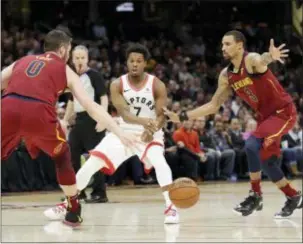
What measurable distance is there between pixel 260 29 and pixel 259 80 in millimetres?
17751

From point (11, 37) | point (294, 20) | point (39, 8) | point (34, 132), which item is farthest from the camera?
point (294, 20)

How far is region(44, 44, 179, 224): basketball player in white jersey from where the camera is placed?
8.95 m

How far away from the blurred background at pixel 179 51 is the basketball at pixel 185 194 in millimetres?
5616

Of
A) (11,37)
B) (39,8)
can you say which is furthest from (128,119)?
(39,8)

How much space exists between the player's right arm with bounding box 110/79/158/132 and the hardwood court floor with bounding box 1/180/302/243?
0.98 m

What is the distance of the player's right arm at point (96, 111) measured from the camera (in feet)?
21.1

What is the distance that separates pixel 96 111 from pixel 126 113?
2176 millimetres

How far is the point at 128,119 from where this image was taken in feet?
30.2

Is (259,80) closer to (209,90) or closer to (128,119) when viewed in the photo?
(128,119)

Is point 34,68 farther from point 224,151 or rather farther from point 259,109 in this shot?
point 224,151

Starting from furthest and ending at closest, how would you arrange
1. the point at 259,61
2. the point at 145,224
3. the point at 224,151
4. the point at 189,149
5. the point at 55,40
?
the point at 224,151 < the point at 189,149 < the point at 259,61 < the point at 145,224 < the point at 55,40

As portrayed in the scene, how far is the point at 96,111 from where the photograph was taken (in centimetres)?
711

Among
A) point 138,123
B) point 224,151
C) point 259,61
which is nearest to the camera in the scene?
point 259,61

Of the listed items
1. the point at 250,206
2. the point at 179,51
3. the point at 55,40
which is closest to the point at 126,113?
the point at 250,206
